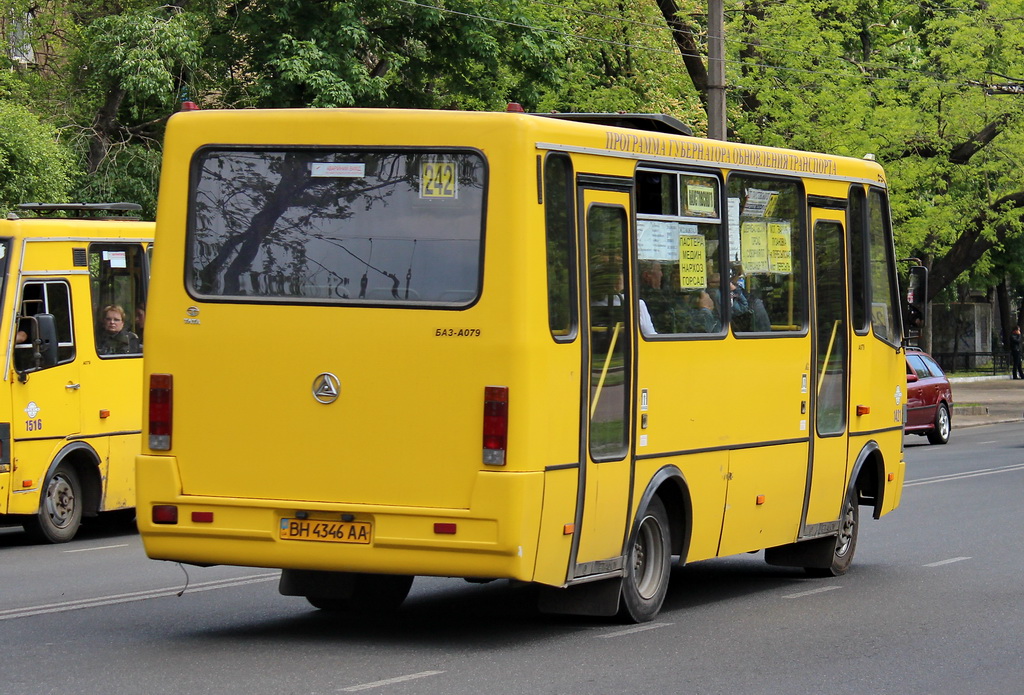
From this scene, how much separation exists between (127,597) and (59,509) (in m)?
4.83

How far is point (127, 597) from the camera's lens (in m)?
11.4

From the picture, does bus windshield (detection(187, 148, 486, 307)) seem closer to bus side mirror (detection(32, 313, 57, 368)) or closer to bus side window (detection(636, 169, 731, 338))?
bus side window (detection(636, 169, 731, 338))

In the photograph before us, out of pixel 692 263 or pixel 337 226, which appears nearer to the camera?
pixel 337 226

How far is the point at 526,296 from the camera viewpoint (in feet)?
28.9

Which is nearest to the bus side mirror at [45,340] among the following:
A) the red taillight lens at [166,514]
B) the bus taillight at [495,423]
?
the red taillight lens at [166,514]

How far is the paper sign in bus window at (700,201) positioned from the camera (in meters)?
10.6

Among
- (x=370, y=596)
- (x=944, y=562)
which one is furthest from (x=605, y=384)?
(x=944, y=562)

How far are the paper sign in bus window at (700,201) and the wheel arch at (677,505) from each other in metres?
1.59

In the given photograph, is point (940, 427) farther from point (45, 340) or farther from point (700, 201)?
point (700, 201)

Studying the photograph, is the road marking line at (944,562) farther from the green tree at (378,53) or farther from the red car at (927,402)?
the red car at (927,402)

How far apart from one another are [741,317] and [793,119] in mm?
24831

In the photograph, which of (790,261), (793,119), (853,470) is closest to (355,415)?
(790,261)

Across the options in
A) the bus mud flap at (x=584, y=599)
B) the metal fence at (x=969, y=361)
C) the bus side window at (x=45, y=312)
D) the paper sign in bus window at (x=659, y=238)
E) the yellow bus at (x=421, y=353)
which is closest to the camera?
the yellow bus at (x=421, y=353)

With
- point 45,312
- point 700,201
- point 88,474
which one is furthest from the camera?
point 88,474
